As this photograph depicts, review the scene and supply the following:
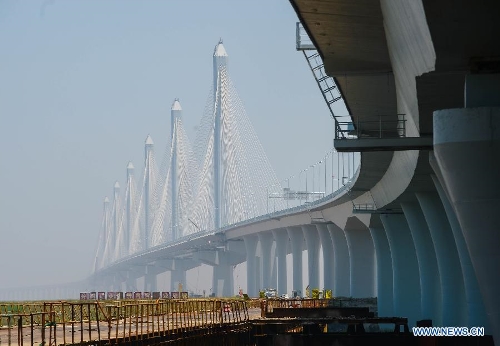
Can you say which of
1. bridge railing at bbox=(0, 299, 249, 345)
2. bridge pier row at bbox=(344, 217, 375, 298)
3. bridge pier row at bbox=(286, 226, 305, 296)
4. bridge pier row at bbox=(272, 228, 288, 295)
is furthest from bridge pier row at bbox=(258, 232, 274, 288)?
bridge railing at bbox=(0, 299, 249, 345)

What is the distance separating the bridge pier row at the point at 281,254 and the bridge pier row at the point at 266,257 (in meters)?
6.57

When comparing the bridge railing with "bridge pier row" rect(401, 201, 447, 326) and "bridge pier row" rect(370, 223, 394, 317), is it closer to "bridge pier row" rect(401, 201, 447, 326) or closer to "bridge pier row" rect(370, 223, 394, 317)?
"bridge pier row" rect(401, 201, 447, 326)

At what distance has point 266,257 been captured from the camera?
172 meters

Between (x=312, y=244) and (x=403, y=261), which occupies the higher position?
(x=312, y=244)

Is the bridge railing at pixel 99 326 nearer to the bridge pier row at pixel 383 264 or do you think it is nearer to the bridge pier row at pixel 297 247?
the bridge pier row at pixel 383 264

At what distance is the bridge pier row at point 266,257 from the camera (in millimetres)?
170750

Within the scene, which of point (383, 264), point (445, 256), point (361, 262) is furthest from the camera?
point (361, 262)

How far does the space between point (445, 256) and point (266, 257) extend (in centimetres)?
10728

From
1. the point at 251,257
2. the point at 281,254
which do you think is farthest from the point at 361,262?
the point at 251,257

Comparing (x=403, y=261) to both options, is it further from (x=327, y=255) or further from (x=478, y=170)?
(x=478, y=170)

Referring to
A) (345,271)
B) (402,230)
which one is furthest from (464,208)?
(345,271)

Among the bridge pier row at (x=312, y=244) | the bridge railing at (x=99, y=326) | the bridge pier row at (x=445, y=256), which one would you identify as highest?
the bridge pier row at (x=312, y=244)

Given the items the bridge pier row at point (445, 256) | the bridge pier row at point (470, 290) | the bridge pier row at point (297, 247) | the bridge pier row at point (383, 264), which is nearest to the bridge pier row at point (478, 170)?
the bridge pier row at point (470, 290)

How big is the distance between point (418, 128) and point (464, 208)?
763 cm
